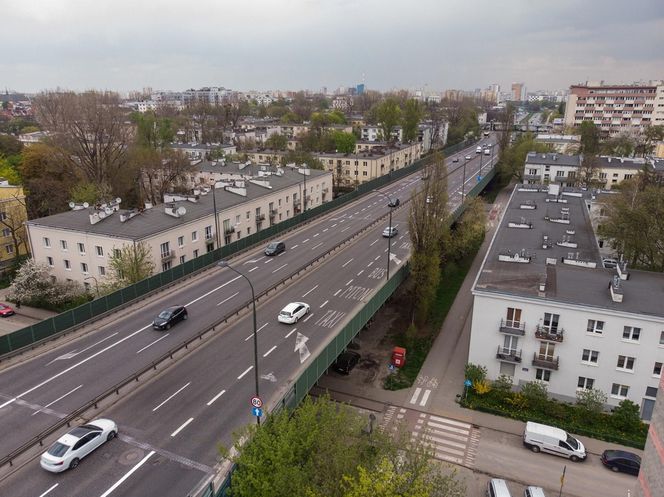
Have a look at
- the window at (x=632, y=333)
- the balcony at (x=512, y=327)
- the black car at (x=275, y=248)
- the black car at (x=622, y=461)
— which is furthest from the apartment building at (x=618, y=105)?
the black car at (x=622, y=461)

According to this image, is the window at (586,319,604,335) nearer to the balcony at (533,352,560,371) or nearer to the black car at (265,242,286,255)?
the balcony at (533,352,560,371)

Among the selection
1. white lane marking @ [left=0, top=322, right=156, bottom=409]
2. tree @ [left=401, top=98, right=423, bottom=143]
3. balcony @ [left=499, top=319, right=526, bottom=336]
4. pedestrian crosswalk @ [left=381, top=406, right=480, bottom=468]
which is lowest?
pedestrian crosswalk @ [left=381, top=406, right=480, bottom=468]

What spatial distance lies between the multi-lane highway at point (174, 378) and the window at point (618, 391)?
1813cm

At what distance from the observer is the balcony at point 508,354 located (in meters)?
32.3

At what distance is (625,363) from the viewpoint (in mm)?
30000

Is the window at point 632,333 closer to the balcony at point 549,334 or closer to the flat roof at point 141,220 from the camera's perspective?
the balcony at point 549,334

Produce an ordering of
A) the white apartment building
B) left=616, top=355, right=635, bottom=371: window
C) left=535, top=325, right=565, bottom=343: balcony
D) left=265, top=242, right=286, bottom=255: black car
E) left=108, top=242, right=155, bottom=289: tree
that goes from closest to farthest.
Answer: the white apartment building < left=616, top=355, right=635, bottom=371: window < left=535, top=325, right=565, bottom=343: balcony < left=108, top=242, right=155, bottom=289: tree < left=265, top=242, right=286, bottom=255: black car

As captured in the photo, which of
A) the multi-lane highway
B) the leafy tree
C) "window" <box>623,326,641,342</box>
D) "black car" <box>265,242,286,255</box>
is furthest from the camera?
the leafy tree

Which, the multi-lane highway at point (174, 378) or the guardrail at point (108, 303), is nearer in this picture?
the multi-lane highway at point (174, 378)

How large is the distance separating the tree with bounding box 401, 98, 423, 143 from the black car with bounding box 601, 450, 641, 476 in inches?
4502

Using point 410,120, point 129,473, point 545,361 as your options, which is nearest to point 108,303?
point 129,473

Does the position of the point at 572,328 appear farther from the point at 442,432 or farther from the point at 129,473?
the point at 129,473

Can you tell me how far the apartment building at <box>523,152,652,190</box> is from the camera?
280ft

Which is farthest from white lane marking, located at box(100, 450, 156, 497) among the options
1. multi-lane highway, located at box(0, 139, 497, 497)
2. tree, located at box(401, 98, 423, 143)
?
tree, located at box(401, 98, 423, 143)
